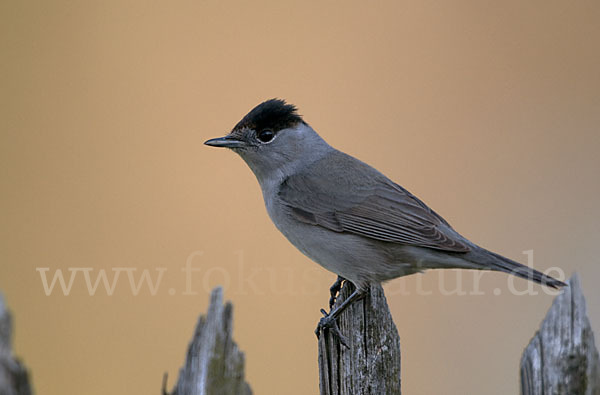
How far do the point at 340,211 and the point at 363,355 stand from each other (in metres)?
1.40

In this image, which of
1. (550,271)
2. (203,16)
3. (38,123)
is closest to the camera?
(550,271)

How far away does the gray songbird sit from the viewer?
3836 mm

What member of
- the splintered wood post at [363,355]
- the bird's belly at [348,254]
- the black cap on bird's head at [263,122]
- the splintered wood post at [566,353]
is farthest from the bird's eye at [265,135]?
the splintered wood post at [566,353]

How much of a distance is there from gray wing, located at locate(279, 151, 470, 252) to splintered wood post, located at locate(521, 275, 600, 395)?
1.44 meters

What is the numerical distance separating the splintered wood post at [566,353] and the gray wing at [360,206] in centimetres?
144

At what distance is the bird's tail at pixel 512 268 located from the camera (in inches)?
122

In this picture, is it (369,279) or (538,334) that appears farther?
(369,279)

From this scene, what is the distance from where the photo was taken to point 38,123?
537 cm

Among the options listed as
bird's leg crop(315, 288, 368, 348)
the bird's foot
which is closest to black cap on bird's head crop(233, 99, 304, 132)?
bird's leg crop(315, 288, 368, 348)

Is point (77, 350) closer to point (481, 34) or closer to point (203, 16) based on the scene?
point (203, 16)

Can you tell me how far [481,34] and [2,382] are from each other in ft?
16.0

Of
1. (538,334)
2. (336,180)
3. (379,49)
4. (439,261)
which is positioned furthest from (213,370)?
(379,49)

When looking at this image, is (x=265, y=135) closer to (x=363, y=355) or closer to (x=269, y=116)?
(x=269, y=116)

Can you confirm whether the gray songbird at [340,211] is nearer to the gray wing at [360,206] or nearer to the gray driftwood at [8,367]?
the gray wing at [360,206]
